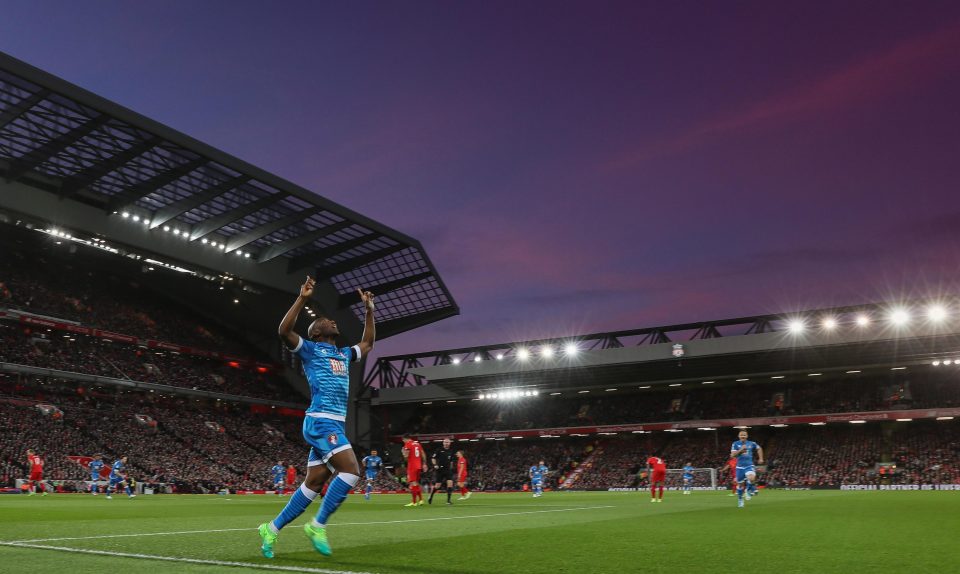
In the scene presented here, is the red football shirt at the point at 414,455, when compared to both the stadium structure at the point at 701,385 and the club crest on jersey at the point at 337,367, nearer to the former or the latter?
the club crest on jersey at the point at 337,367

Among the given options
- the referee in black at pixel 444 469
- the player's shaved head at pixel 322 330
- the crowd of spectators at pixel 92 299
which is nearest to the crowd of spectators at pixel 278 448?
the crowd of spectators at pixel 92 299

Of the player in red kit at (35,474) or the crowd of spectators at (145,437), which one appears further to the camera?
the crowd of spectators at (145,437)

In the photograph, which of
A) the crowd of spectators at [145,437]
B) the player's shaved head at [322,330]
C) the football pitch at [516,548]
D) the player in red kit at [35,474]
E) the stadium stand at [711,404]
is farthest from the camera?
the stadium stand at [711,404]

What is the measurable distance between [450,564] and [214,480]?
44702 mm

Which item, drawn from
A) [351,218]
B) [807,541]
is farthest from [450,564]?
[351,218]

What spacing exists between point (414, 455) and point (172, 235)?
34264 mm

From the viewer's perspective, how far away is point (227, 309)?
65.7 metres

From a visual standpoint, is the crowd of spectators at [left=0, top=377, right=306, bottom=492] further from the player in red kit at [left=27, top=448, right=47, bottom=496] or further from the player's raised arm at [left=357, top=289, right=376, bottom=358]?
the player's raised arm at [left=357, top=289, right=376, bottom=358]

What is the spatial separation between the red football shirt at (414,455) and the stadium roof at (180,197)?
24.2 meters

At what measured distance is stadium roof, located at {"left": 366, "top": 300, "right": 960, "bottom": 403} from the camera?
48.4 metres

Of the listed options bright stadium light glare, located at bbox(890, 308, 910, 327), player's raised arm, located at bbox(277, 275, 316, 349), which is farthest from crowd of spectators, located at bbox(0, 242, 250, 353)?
bright stadium light glare, located at bbox(890, 308, 910, 327)

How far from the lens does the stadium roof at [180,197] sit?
3641 cm

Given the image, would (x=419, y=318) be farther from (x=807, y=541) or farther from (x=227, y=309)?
(x=807, y=541)

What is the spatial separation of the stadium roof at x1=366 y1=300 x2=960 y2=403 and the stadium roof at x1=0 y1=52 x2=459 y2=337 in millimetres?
7610
